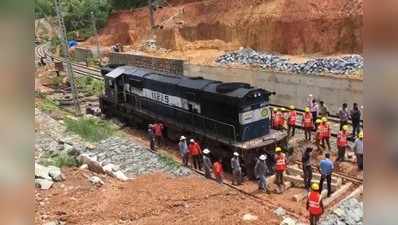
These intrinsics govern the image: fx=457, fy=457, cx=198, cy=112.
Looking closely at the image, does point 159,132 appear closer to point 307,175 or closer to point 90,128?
point 90,128

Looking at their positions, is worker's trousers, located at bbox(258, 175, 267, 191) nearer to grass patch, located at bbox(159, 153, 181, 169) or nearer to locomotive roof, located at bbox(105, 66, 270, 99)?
locomotive roof, located at bbox(105, 66, 270, 99)

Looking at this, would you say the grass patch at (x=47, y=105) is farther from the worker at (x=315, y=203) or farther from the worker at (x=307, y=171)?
the worker at (x=315, y=203)

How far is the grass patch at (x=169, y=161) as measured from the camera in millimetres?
16103

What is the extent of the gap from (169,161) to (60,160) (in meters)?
3.80

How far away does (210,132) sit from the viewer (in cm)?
1695

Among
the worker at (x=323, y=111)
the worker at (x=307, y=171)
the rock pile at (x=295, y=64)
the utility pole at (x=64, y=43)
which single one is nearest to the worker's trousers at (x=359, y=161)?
the worker at (x=307, y=171)

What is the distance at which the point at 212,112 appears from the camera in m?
16.8

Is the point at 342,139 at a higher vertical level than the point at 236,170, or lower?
higher

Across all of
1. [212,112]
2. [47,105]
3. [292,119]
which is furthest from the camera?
[47,105]

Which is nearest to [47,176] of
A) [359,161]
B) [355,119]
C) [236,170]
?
[236,170]

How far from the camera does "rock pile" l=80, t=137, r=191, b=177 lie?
15672 millimetres

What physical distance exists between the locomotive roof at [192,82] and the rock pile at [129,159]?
299cm

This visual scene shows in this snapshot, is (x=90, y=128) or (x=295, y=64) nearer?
(x=90, y=128)
